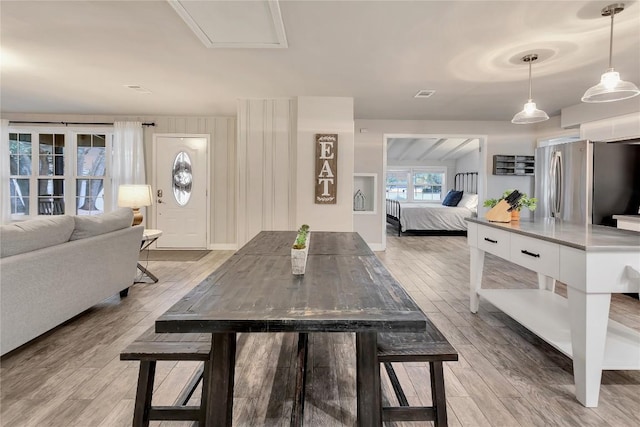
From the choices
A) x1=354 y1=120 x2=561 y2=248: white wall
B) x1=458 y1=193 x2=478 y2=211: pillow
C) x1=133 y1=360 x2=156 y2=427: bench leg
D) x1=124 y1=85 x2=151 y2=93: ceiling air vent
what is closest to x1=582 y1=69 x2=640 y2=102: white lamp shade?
x1=133 y1=360 x2=156 y2=427: bench leg

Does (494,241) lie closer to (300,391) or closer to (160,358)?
(300,391)

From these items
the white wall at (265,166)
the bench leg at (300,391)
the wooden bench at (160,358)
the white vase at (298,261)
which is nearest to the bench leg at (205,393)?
the wooden bench at (160,358)

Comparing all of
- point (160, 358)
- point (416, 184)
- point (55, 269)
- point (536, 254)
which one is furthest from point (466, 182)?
point (160, 358)

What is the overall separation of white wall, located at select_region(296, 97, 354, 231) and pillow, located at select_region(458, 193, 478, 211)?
4.77m

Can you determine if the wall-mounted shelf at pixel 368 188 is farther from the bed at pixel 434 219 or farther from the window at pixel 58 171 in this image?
the window at pixel 58 171

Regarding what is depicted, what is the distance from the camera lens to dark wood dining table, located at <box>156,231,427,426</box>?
0.94 metres

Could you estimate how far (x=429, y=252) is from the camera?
5.75 m

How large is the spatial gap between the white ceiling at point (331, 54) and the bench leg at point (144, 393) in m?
2.25

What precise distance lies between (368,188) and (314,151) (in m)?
1.93

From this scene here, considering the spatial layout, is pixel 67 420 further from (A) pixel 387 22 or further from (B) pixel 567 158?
(B) pixel 567 158

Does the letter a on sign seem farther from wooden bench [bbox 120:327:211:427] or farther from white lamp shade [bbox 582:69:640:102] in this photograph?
wooden bench [bbox 120:327:211:427]

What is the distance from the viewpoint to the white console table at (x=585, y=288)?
1529 mm

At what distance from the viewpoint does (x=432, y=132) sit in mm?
5941

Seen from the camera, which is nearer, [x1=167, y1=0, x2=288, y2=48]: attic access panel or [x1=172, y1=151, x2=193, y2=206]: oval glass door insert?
[x1=167, y1=0, x2=288, y2=48]: attic access panel
